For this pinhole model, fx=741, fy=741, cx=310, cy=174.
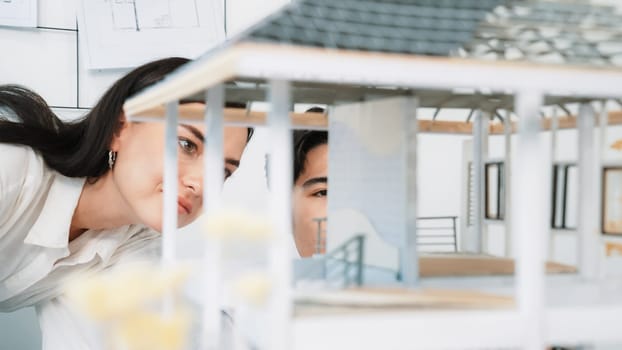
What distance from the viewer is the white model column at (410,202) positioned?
805 mm

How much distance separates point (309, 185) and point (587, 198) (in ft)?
2.47

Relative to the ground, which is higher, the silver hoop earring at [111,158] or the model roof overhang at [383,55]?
the model roof overhang at [383,55]

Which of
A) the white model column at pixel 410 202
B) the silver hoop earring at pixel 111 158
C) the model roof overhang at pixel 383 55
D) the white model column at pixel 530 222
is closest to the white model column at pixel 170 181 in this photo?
the model roof overhang at pixel 383 55

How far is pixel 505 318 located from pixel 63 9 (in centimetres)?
164

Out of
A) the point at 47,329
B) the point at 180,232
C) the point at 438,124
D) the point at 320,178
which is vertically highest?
the point at 438,124

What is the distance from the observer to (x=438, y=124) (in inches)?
52.9

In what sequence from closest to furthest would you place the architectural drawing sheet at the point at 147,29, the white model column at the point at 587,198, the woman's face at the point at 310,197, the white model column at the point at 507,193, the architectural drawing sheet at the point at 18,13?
1. the white model column at the point at 587,198
2. the white model column at the point at 507,193
3. the woman's face at the point at 310,197
4. the architectural drawing sheet at the point at 18,13
5. the architectural drawing sheet at the point at 147,29

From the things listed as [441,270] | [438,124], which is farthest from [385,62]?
[438,124]

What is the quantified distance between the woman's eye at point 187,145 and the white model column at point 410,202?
725mm

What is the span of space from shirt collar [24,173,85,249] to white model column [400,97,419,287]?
3.03 ft

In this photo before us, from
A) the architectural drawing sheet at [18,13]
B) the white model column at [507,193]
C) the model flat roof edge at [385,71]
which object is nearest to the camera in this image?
the model flat roof edge at [385,71]

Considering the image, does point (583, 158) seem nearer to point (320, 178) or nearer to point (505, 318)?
point (505, 318)

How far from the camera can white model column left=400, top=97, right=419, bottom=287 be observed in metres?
0.80

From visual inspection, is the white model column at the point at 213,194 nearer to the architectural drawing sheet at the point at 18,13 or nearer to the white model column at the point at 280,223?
the white model column at the point at 280,223
